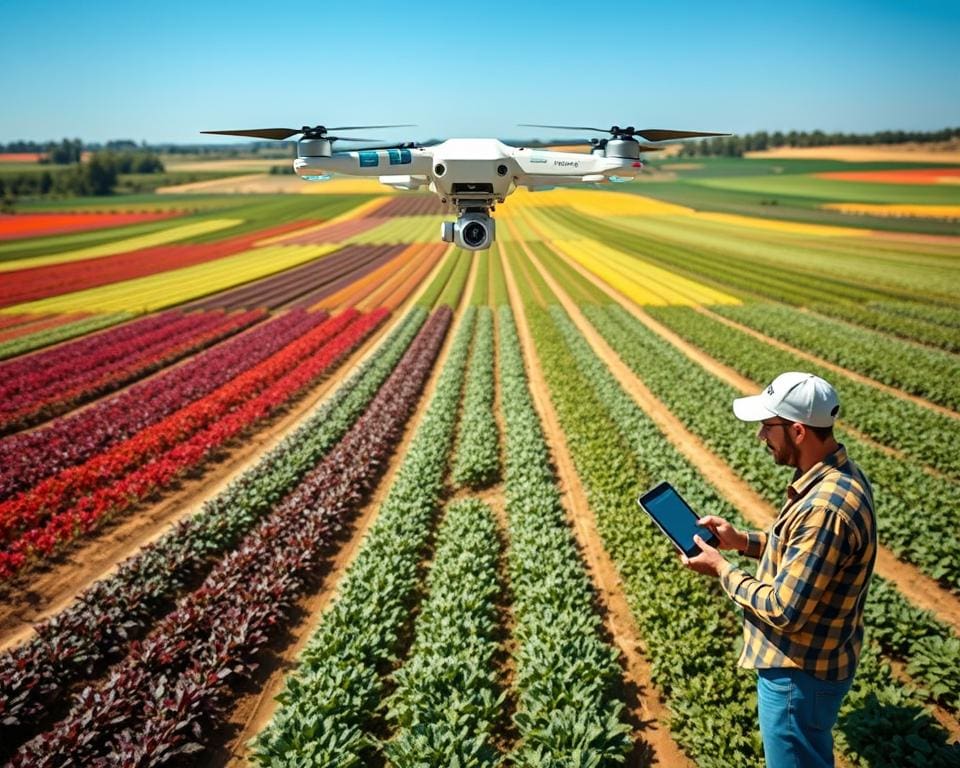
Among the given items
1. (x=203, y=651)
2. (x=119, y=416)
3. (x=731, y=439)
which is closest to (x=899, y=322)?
(x=731, y=439)

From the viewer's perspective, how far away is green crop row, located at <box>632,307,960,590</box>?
9766mm

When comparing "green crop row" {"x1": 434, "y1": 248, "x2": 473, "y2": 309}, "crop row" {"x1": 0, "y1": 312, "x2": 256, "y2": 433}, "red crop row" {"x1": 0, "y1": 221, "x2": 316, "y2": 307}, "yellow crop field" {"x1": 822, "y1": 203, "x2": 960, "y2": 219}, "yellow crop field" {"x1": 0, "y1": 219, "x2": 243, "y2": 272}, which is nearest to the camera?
"crop row" {"x1": 0, "y1": 312, "x2": 256, "y2": 433}

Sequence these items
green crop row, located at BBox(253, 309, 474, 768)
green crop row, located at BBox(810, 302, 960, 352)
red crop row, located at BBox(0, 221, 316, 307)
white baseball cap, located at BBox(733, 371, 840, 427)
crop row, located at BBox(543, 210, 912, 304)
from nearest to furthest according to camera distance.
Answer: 1. white baseball cap, located at BBox(733, 371, 840, 427)
2. green crop row, located at BBox(253, 309, 474, 768)
3. green crop row, located at BBox(810, 302, 960, 352)
4. crop row, located at BBox(543, 210, 912, 304)
5. red crop row, located at BBox(0, 221, 316, 307)

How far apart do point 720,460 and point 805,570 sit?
1189 cm

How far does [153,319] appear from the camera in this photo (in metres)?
32.4

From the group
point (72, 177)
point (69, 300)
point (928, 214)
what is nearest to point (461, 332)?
point (69, 300)

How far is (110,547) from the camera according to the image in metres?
11.5

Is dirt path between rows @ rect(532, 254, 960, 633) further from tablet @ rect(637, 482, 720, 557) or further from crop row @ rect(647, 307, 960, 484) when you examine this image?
tablet @ rect(637, 482, 720, 557)

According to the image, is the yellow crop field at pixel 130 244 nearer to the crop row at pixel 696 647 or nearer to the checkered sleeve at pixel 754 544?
the crop row at pixel 696 647

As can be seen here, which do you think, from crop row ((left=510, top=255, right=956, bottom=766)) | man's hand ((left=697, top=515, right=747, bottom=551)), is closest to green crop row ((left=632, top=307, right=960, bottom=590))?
crop row ((left=510, top=255, right=956, bottom=766))

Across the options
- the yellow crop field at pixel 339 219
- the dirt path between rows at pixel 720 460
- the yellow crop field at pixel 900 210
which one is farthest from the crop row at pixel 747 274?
the yellow crop field at pixel 339 219

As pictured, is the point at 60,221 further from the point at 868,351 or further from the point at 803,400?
the point at 803,400

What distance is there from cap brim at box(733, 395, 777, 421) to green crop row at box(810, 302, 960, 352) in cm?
2694

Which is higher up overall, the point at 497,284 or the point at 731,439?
the point at 497,284
